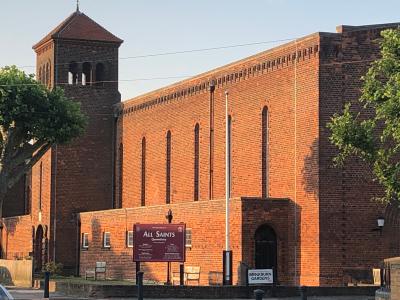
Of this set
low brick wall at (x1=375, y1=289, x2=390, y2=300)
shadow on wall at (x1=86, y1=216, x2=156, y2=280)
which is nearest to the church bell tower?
shadow on wall at (x1=86, y1=216, x2=156, y2=280)

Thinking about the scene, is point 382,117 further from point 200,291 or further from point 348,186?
point 348,186

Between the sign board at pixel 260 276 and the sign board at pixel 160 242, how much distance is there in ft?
17.6

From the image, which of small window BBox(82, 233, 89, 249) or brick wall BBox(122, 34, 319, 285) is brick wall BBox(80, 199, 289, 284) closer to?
brick wall BBox(122, 34, 319, 285)

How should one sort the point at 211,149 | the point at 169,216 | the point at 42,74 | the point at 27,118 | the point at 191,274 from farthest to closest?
the point at 42,74 → the point at 211,149 → the point at 27,118 → the point at 169,216 → the point at 191,274

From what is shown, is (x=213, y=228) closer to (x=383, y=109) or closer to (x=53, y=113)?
(x=53, y=113)

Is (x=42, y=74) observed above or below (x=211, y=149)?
above

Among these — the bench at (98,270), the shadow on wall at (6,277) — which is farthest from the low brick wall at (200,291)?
the bench at (98,270)

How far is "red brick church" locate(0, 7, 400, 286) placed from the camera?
136ft

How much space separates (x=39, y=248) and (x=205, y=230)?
21.6 m

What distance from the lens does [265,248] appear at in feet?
139

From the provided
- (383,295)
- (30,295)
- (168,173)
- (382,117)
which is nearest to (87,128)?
(168,173)

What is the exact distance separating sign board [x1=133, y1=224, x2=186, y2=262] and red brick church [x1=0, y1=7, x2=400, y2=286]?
8.84 feet

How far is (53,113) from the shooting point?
167ft

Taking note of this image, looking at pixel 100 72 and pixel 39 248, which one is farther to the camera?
pixel 100 72
